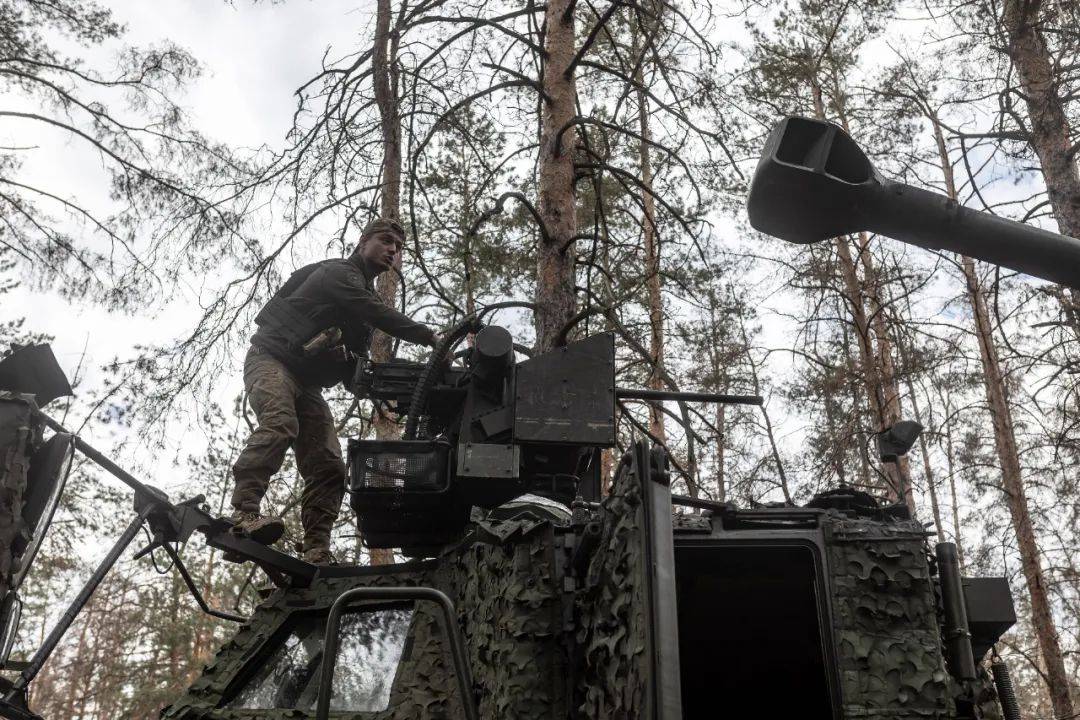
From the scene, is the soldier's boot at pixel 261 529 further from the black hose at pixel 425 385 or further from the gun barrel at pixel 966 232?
the gun barrel at pixel 966 232

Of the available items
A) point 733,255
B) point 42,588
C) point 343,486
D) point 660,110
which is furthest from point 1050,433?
point 42,588

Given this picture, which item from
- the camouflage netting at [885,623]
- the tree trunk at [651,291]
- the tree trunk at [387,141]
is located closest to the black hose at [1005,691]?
the camouflage netting at [885,623]

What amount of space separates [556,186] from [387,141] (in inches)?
78.8

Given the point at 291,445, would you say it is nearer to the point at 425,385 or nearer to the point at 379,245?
the point at 379,245

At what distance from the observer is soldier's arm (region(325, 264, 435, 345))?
5.22 m

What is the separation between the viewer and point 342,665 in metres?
4.08

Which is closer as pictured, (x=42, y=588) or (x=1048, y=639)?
(x=1048, y=639)

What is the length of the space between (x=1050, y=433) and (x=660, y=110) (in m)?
7.61

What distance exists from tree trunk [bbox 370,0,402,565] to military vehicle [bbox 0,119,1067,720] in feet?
9.98

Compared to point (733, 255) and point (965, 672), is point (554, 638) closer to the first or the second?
point (965, 672)

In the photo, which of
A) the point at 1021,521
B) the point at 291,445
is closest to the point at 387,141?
the point at 291,445

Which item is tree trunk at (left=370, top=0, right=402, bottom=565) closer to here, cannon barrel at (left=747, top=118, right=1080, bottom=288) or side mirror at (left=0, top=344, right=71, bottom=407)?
side mirror at (left=0, top=344, right=71, bottom=407)

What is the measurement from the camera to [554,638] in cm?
338

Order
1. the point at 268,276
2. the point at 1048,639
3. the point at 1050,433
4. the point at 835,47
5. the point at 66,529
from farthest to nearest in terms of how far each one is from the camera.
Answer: the point at 66,529 → the point at 835,47 → the point at 1050,433 → the point at 1048,639 → the point at 268,276
